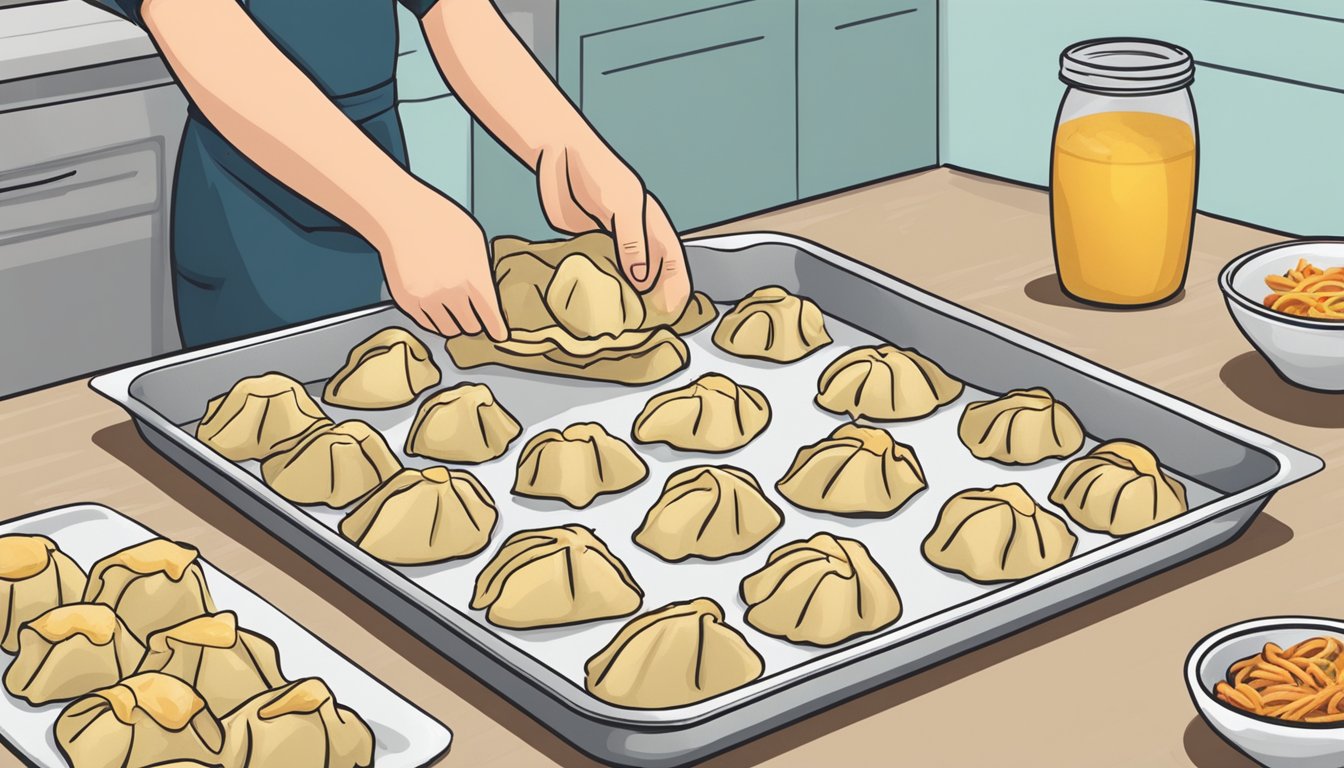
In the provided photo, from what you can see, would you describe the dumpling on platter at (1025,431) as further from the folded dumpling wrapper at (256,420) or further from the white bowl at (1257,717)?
the folded dumpling wrapper at (256,420)

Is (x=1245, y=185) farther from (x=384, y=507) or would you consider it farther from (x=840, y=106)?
(x=384, y=507)

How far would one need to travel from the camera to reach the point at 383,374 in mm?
1556

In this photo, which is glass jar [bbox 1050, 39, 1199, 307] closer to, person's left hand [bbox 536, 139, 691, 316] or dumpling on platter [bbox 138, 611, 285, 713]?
person's left hand [bbox 536, 139, 691, 316]

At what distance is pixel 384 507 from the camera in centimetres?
131

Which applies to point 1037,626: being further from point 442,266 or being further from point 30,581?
point 30,581

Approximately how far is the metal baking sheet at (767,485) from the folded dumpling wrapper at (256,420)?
0.03 meters

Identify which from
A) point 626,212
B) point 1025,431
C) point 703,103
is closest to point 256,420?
point 626,212

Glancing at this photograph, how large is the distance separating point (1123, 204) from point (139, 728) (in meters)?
1.10

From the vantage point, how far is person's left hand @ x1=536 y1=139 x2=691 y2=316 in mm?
1653

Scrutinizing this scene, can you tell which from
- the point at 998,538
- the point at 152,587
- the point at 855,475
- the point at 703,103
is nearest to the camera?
the point at 152,587

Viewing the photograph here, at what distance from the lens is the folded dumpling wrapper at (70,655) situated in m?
1.07

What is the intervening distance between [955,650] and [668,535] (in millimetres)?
266

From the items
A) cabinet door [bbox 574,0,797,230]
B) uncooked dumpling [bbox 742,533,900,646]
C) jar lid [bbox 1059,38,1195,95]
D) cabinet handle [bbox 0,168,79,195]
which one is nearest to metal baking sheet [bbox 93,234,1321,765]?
uncooked dumpling [bbox 742,533,900,646]

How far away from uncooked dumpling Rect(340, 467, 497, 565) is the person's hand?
5.9 inches
